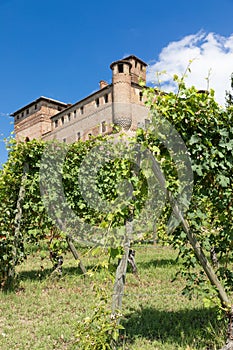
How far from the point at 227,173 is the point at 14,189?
489 centimetres

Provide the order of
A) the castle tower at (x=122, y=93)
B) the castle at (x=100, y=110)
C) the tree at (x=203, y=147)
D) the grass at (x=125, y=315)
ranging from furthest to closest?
1. the castle at (x=100, y=110)
2. the castle tower at (x=122, y=93)
3. the grass at (x=125, y=315)
4. the tree at (x=203, y=147)

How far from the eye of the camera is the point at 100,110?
137ft

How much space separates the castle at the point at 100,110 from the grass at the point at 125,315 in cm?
2685

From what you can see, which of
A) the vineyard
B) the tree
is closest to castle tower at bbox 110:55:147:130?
the vineyard

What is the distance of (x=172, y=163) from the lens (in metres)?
3.56

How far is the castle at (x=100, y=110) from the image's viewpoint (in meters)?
39.2

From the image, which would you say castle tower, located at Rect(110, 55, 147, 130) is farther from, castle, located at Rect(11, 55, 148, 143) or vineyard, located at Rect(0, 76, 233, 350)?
vineyard, located at Rect(0, 76, 233, 350)

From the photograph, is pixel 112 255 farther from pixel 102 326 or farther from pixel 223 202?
pixel 223 202

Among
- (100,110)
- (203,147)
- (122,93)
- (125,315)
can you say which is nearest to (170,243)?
(125,315)

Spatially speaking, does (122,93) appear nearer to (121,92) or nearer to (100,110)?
(121,92)

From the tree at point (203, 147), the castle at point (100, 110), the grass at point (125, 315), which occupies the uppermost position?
the castle at point (100, 110)

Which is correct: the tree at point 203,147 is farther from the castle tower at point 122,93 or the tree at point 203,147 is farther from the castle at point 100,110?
the castle tower at point 122,93

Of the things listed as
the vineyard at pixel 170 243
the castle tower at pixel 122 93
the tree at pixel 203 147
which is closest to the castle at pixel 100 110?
the castle tower at pixel 122 93

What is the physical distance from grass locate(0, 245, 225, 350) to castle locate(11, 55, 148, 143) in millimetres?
26853
